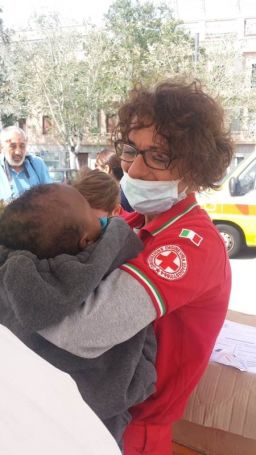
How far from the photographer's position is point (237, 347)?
1.49 meters

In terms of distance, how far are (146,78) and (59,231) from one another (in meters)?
0.71

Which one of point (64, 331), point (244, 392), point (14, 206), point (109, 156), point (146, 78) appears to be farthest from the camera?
point (109, 156)

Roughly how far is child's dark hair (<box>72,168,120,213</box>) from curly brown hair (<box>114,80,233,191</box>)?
0.73 metres

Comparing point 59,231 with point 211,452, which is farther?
point 211,452

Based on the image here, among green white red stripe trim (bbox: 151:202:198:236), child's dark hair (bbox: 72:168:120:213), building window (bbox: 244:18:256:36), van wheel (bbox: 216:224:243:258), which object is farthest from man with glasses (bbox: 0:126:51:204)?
building window (bbox: 244:18:256:36)

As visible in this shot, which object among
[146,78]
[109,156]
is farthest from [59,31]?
[146,78]

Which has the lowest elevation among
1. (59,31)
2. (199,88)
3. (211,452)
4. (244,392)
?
(211,452)

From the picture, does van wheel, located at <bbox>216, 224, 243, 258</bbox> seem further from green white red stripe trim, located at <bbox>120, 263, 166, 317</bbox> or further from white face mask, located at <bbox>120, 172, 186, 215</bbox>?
green white red stripe trim, located at <bbox>120, 263, 166, 317</bbox>

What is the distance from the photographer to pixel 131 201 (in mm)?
1317

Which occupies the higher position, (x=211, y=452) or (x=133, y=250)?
(x=133, y=250)

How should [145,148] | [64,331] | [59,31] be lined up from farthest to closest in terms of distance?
[59,31] < [145,148] < [64,331]

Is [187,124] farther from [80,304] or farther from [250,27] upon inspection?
[250,27]

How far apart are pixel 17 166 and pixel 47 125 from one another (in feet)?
72.6

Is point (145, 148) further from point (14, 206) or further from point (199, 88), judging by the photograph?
point (14, 206)
